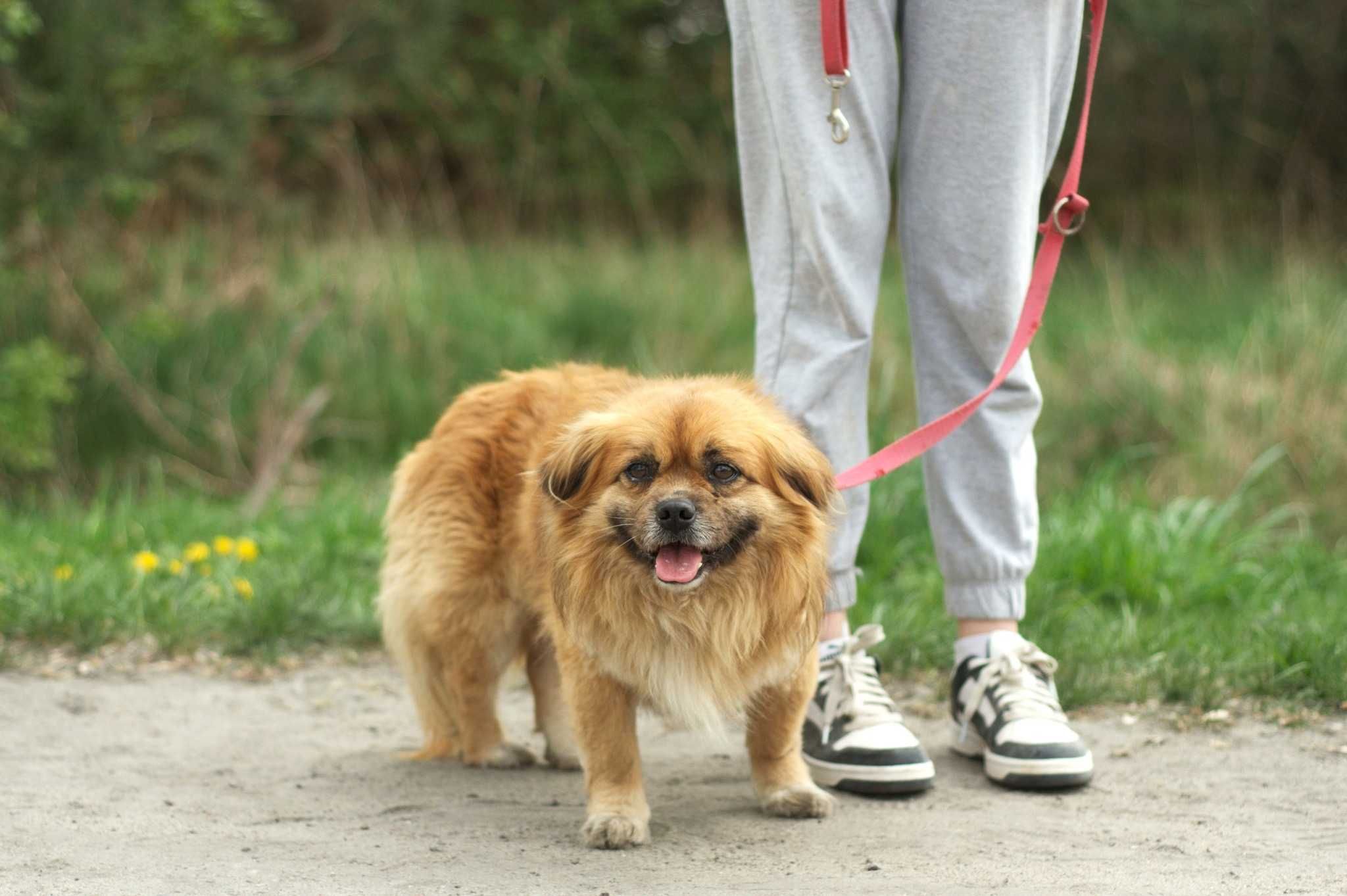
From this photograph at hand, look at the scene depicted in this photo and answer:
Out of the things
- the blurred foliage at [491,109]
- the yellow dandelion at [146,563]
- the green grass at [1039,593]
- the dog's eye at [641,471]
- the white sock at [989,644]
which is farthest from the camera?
the blurred foliage at [491,109]

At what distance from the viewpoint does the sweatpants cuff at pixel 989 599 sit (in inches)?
131

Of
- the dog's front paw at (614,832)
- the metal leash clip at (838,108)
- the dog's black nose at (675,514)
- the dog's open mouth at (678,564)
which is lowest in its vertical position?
the dog's front paw at (614,832)

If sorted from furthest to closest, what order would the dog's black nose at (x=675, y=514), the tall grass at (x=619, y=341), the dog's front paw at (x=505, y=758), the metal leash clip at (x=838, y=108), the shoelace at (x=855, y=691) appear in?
1. the tall grass at (x=619, y=341)
2. the dog's front paw at (x=505, y=758)
3. the shoelace at (x=855, y=691)
4. the metal leash clip at (x=838, y=108)
5. the dog's black nose at (x=675, y=514)

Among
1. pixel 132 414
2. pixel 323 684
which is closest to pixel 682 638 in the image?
pixel 323 684

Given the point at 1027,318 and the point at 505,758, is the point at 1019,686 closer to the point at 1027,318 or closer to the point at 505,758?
the point at 1027,318

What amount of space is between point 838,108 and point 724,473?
32.1 inches

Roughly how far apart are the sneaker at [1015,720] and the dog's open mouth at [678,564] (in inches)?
35.2

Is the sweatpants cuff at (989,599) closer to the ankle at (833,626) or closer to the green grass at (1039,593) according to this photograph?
the ankle at (833,626)

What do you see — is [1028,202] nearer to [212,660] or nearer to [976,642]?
[976,642]

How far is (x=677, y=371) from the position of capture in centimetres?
666

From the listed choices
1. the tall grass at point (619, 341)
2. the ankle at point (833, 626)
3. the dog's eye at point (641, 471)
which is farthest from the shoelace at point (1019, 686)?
the tall grass at point (619, 341)

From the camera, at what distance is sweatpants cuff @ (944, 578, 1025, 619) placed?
3316 millimetres

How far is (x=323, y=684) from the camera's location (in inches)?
163

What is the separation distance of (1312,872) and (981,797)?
2.37 feet
